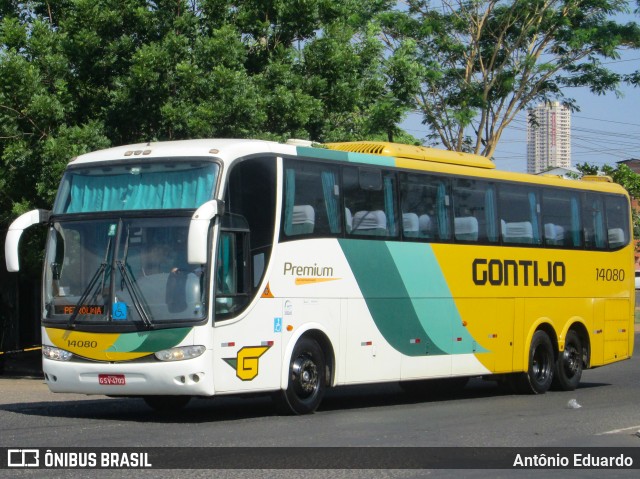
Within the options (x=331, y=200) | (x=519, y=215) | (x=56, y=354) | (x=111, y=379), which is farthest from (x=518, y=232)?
(x=56, y=354)

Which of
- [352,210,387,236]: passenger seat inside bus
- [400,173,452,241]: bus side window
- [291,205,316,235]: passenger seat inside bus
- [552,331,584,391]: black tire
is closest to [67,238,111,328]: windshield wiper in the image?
[291,205,316,235]: passenger seat inside bus

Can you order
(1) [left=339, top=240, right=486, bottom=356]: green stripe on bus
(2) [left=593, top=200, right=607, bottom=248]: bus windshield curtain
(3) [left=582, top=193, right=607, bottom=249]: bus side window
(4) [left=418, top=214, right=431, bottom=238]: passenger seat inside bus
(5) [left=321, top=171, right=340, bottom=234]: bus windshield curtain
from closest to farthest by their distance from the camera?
(5) [left=321, top=171, right=340, bottom=234]: bus windshield curtain < (1) [left=339, top=240, right=486, bottom=356]: green stripe on bus < (4) [left=418, top=214, right=431, bottom=238]: passenger seat inside bus < (3) [left=582, top=193, right=607, bottom=249]: bus side window < (2) [left=593, top=200, right=607, bottom=248]: bus windshield curtain

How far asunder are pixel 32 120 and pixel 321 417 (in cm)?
1051

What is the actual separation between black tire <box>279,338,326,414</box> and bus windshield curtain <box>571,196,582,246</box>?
7.34 m

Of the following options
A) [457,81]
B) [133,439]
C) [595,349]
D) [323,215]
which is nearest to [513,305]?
[595,349]

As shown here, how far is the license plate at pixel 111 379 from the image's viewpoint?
13.6 m

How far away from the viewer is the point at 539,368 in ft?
66.9

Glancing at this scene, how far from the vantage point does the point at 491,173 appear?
1939 cm

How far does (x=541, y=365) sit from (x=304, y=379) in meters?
6.77

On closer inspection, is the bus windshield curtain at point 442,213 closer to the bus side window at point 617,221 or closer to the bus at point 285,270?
the bus at point 285,270

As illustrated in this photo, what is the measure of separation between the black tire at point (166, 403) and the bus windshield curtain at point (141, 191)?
291 cm

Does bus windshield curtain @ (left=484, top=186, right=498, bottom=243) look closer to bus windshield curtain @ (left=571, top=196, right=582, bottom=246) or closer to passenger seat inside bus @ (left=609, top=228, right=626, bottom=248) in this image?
bus windshield curtain @ (left=571, top=196, right=582, bottom=246)

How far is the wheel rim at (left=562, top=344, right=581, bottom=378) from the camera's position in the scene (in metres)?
21.0

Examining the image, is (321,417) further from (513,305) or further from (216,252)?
(513,305)
